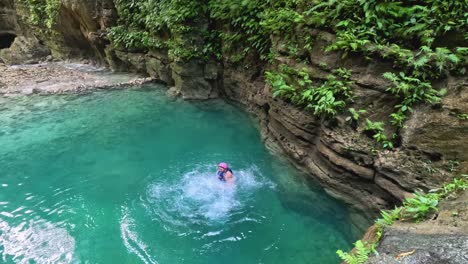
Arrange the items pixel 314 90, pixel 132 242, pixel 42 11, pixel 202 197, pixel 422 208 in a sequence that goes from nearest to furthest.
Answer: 1. pixel 422 208
2. pixel 132 242
3. pixel 314 90
4. pixel 202 197
5. pixel 42 11

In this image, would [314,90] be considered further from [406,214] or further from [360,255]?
[360,255]

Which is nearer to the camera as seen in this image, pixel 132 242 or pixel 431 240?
pixel 431 240

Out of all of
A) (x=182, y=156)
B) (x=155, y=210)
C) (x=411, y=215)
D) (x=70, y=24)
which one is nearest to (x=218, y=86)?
(x=182, y=156)

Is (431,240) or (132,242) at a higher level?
(431,240)

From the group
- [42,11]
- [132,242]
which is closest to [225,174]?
[132,242]

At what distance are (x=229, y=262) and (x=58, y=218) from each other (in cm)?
399

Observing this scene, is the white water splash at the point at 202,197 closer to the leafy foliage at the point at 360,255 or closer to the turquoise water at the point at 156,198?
the turquoise water at the point at 156,198

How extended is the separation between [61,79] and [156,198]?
1354 cm

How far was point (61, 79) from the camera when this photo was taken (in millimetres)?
18156

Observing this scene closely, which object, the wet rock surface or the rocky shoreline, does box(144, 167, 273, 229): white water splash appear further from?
the rocky shoreline

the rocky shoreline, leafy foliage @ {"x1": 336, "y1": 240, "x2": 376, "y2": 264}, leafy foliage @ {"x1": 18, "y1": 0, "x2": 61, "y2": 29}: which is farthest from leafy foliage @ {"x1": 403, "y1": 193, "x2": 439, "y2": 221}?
leafy foliage @ {"x1": 18, "y1": 0, "x2": 61, "y2": 29}

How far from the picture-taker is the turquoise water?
6.30m

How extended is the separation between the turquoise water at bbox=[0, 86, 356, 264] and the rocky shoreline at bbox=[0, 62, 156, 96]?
438 centimetres

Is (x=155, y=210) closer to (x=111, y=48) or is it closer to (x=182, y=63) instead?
(x=182, y=63)
